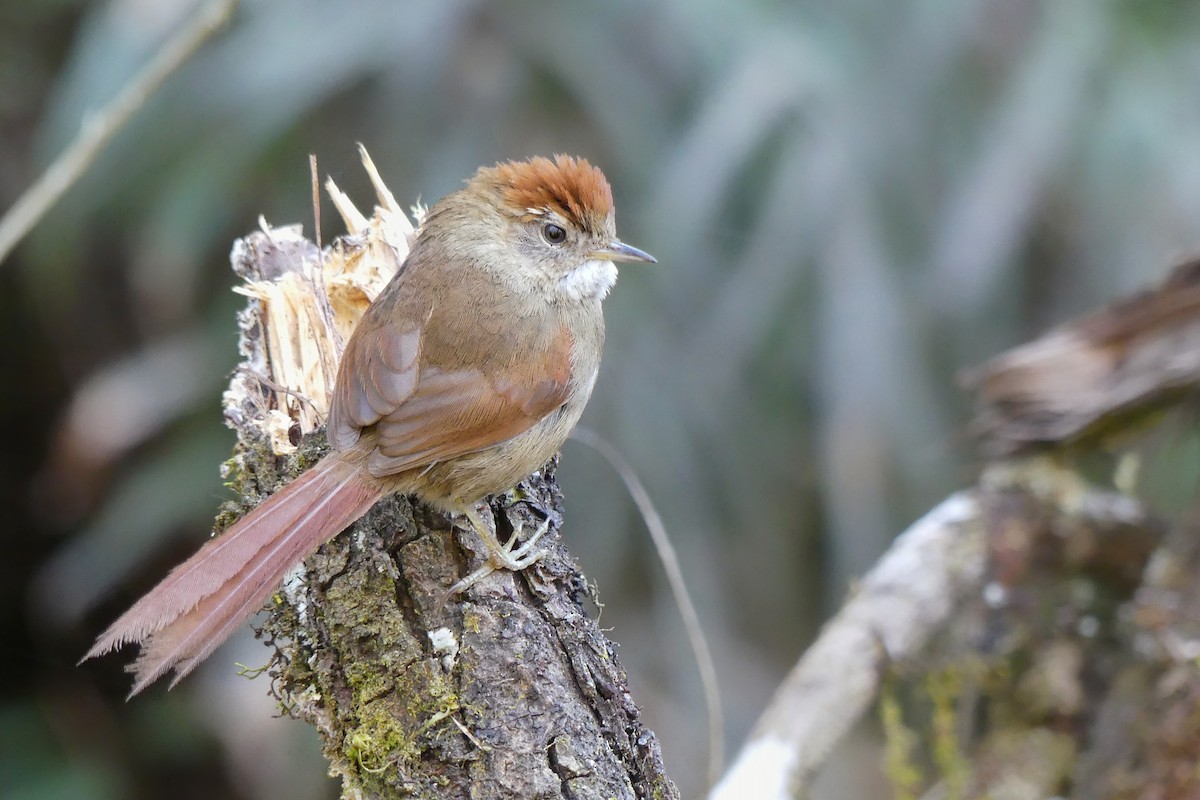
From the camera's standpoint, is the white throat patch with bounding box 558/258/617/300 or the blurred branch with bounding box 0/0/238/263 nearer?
the blurred branch with bounding box 0/0/238/263

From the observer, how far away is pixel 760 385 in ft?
16.4

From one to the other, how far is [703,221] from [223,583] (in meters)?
2.97

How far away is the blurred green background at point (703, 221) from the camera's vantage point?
4.71 meters

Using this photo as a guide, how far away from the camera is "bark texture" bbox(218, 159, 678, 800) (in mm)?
1944

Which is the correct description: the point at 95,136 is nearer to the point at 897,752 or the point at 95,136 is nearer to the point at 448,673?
the point at 448,673

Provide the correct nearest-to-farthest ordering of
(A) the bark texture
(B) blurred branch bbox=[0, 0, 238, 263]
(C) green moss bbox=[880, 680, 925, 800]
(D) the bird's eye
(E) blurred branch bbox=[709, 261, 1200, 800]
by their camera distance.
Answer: (A) the bark texture → (B) blurred branch bbox=[0, 0, 238, 263] → (C) green moss bbox=[880, 680, 925, 800] → (E) blurred branch bbox=[709, 261, 1200, 800] → (D) the bird's eye

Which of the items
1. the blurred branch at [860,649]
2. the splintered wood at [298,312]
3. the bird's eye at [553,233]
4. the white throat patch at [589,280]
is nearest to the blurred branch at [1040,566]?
the blurred branch at [860,649]

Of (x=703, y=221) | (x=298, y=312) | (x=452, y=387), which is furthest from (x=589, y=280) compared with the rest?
(x=703, y=221)

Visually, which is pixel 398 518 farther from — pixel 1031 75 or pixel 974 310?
pixel 1031 75

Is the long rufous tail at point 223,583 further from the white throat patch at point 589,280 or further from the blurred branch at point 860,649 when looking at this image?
the blurred branch at point 860,649

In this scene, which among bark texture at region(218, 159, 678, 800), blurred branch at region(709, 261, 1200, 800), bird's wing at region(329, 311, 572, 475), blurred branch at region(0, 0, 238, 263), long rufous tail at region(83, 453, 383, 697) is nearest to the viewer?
bark texture at region(218, 159, 678, 800)

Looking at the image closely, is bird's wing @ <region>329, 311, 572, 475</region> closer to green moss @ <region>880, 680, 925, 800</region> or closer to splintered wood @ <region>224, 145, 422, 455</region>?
splintered wood @ <region>224, 145, 422, 455</region>

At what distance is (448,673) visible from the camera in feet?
6.69

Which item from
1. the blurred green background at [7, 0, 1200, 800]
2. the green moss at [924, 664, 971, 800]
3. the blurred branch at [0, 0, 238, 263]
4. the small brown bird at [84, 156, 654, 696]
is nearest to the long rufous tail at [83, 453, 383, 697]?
the small brown bird at [84, 156, 654, 696]
